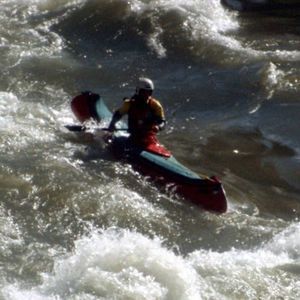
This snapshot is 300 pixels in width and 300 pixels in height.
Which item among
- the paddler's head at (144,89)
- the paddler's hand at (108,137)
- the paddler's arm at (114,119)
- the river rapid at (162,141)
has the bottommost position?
the river rapid at (162,141)

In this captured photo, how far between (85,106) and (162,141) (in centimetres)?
118

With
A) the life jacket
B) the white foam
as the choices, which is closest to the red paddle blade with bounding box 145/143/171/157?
the life jacket

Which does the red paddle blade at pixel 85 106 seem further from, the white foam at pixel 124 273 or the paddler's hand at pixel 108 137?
the white foam at pixel 124 273

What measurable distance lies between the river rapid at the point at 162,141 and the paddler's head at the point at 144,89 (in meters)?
0.91

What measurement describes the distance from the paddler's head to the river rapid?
91cm

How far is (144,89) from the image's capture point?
9.35m

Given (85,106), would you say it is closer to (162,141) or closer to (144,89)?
(162,141)

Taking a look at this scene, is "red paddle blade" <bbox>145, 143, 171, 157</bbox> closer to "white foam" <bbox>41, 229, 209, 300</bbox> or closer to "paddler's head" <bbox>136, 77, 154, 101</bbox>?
"paddler's head" <bbox>136, 77, 154, 101</bbox>

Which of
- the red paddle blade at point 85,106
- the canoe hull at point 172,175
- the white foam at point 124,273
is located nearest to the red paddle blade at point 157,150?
the canoe hull at point 172,175

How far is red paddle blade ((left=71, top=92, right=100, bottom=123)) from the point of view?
34.6 feet

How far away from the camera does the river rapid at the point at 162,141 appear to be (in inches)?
281

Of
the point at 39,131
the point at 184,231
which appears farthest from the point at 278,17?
the point at 184,231

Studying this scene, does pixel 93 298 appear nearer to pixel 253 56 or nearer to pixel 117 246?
pixel 117 246

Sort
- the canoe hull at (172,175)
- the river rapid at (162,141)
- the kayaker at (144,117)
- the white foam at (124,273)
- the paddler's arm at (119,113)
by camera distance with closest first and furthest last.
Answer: the white foam at (124,273) → the river rapid at (162,141) → the canoe hull at (172,175) → the kayaker at (144,117) → the paddler's arm at (119,113)
